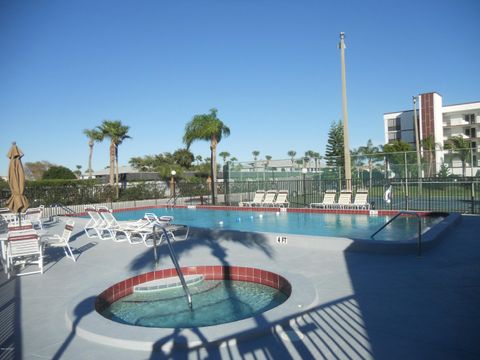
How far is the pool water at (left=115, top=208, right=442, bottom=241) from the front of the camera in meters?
11.2

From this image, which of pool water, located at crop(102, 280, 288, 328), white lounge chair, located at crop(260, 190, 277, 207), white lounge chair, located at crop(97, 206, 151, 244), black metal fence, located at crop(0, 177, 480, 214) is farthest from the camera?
white lounge chair, located at crop(260, 190, 277, 207)

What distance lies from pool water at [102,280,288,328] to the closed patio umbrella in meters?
3.70

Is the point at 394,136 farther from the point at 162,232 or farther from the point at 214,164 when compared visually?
the point at 162,232

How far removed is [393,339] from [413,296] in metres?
1.41

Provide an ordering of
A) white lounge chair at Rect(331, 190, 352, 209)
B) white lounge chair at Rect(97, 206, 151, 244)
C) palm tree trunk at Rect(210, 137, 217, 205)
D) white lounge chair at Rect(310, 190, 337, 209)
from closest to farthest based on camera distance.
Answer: white lounge chair at Rect(97, 206, 151, 244) → white lounge chair at Rect(331, 190, 352, 209) → white lounge chair at Rect(310, 190, 337, 209) → palm tree trunk at Rect(210, 137, 217, 205)

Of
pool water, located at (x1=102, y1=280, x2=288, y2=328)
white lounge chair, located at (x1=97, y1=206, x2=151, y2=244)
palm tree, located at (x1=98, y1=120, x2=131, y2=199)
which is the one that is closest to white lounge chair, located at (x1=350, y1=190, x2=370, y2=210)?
white lounge chair, located at (x1=97, y1=206, x2=151, y2=244)

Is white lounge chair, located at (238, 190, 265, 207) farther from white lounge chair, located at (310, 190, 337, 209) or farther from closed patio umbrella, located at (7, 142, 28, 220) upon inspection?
closed patio umbrella, located at (7, 142, 28, 220)

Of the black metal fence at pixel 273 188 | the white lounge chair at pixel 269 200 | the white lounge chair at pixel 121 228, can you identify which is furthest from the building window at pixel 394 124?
the white lounge chair at pixel 121 228

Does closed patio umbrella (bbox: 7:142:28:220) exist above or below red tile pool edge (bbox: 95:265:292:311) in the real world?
above

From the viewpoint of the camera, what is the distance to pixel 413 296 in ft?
15.1

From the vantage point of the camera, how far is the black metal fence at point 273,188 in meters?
16.9

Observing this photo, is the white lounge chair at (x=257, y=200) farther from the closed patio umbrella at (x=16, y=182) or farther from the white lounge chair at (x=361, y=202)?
the closed patio umbrella at (x=16, y=182)

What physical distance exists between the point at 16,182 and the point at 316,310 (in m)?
6.89

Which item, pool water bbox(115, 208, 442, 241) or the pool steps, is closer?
the pool steps
